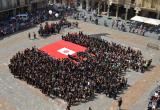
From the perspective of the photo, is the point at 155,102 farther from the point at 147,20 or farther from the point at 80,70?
the point at 147,20

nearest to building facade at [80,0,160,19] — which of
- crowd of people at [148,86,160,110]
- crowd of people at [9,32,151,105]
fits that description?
crowd of people at [9,32,151,105]

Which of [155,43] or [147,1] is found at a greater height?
[147,1]

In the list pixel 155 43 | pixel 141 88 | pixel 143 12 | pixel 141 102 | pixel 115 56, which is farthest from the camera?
pixel 143 12

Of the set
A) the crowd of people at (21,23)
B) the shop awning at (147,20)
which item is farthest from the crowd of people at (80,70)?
the crowd of people at (21,23)

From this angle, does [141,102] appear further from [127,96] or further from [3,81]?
[3,81]

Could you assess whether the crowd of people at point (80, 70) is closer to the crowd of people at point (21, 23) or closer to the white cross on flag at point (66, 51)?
the white cross on flag at point (66, 51)

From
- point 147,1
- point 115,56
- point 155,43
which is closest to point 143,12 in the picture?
point 147,1

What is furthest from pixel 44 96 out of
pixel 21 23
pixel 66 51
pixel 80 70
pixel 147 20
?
pixel 147 20

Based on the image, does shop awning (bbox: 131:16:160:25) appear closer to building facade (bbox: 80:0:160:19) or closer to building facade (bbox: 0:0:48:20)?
building facade (bbox: 80:0:160:19)
